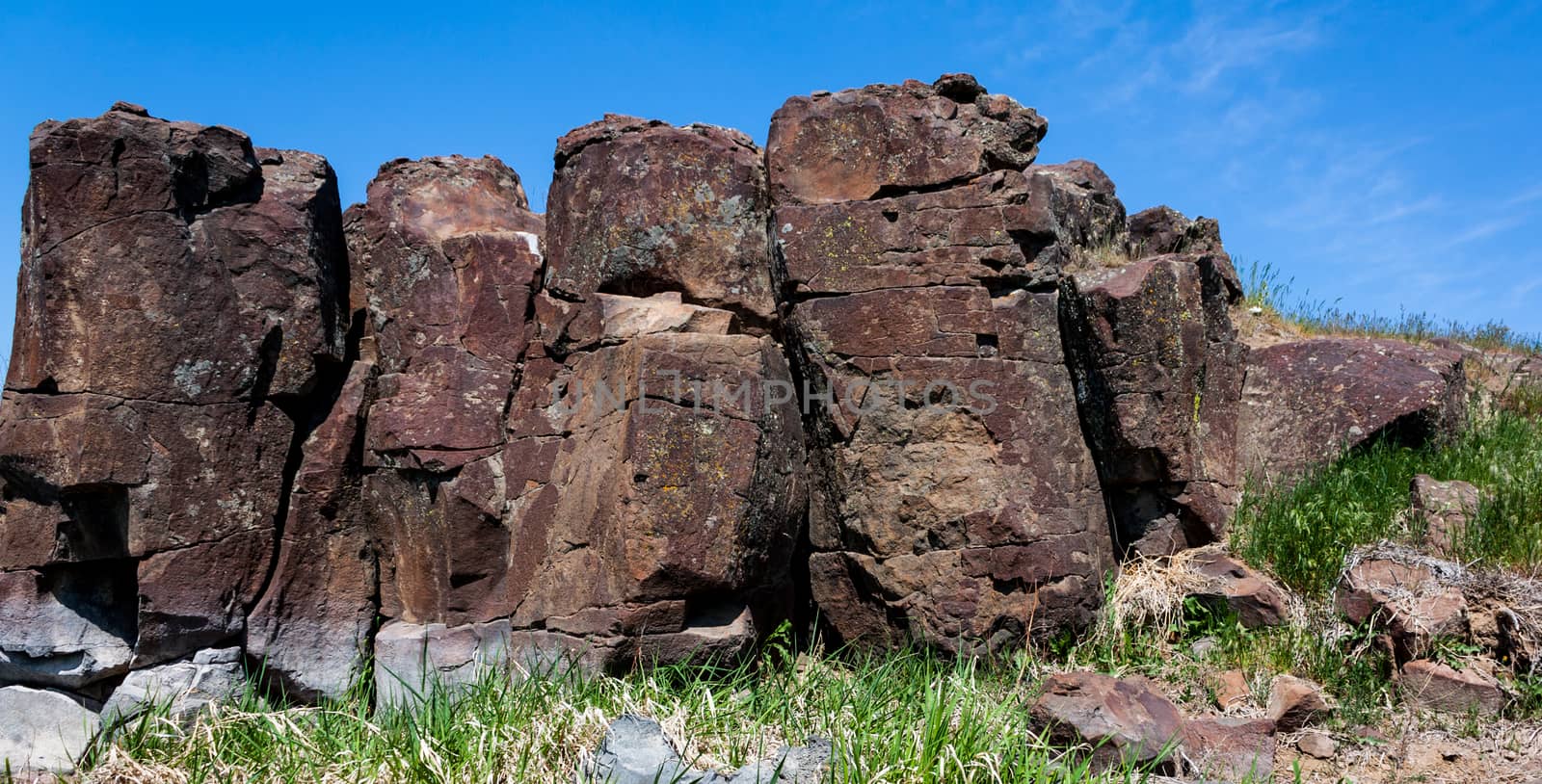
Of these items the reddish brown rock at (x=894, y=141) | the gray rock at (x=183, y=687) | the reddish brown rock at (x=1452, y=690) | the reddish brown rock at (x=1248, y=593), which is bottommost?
the gray rock at (x=183, y=687)

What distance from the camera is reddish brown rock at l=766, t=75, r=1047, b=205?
19.9ft

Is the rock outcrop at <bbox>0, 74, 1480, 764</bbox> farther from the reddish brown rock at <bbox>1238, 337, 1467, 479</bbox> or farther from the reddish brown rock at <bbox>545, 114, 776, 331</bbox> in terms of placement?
the reddish brown rock at <bbox>1238, 337, 1467, 479</bbox>

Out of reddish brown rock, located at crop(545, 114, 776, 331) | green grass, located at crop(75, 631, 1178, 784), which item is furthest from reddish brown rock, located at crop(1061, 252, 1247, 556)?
reddish brown rock, located at crop(545, 114, 776, 331)

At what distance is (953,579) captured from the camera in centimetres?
572

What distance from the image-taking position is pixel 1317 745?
5.09 metres

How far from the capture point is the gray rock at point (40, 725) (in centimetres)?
564

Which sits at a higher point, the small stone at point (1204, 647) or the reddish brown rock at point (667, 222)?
the reddish brown rock at point (667, 222)

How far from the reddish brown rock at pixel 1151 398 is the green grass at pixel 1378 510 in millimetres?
311

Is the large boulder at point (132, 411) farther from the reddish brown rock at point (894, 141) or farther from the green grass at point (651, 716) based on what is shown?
the reddish brown rock at point (894, 141)

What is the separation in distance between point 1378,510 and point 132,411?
651cm

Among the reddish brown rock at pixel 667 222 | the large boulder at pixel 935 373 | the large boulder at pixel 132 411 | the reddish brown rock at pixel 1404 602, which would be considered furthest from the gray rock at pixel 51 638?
the reddish brown rock at pixel 1404 602

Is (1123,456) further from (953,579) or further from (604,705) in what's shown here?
(604,705)

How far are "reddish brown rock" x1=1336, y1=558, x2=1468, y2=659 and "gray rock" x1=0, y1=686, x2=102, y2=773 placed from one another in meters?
6.18

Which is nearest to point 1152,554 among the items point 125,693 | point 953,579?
point 953,579
